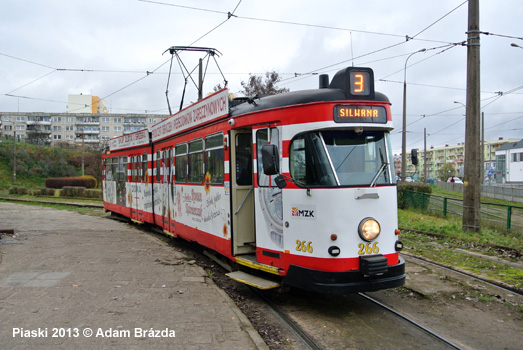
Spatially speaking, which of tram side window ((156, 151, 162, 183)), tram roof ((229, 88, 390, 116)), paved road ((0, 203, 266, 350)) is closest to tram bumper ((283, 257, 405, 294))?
paved road ((0, 203, 266, 350))

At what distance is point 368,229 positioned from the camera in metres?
6.04

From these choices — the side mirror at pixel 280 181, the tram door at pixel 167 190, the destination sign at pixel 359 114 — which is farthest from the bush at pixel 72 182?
the destination sign at pixel 359 114

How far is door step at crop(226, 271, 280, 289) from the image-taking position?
6.52 m

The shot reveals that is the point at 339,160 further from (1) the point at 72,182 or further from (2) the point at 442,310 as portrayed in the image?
(1) the point at 72,182

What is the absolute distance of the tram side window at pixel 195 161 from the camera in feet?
30.7

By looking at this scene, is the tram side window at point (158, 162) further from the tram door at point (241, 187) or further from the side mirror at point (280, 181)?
the side mirror at point (280, 181)

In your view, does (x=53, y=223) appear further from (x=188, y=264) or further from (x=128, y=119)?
(x=128, y=119)

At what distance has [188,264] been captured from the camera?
31.1ft

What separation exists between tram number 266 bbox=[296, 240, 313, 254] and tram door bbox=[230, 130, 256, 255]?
1657mm

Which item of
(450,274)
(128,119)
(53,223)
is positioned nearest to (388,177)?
(450,274)

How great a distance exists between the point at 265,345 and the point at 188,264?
4826mm

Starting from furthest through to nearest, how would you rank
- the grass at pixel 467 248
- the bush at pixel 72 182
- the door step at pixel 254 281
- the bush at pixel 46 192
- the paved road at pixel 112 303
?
the bush at pixel 72 182 → the bush at pixel 46 192 → the grass at pixel 467 248 → the door step at pixel 254 281 → the paved road at pixel 112 303

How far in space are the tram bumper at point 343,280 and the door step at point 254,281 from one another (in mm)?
425

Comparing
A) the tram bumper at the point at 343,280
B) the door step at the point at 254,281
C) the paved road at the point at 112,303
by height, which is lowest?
the paved road at the point at 112,303
